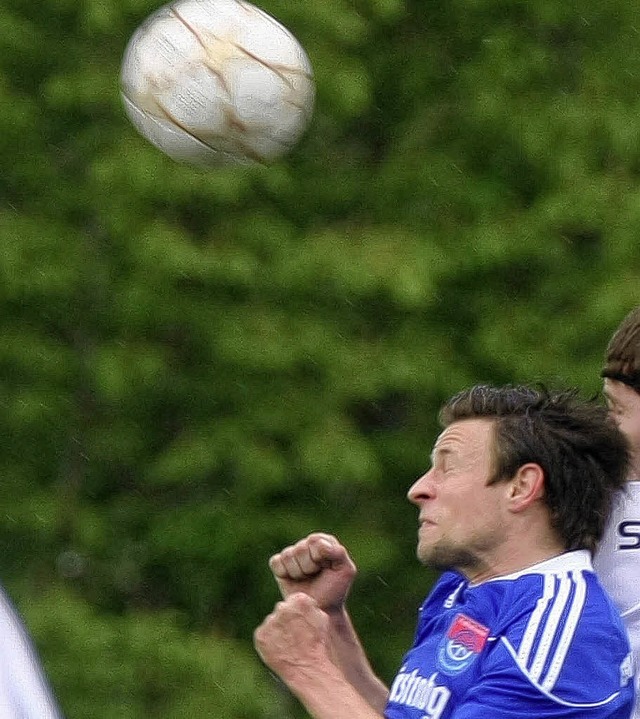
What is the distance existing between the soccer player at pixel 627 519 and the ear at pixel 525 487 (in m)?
0.27

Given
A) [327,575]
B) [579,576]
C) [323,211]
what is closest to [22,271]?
[323,211]

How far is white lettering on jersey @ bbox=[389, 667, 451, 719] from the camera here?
10.5 feet

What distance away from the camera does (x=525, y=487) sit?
333 centimetres

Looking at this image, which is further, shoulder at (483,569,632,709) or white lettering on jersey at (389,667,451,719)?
white lettering on jersey at (389,667,451,719)

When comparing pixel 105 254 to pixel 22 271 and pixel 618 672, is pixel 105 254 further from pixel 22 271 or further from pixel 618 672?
pixel 618 672

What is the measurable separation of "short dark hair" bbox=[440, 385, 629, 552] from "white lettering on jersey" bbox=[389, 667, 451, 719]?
0.37m

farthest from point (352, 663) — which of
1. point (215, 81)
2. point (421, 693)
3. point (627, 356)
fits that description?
point (215, 81)

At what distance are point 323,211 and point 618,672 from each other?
5201 millimetres

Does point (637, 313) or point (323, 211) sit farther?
point (323, 211)

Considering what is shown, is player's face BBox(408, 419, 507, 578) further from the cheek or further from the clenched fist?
the cheek

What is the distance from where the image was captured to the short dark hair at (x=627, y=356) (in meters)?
3.65

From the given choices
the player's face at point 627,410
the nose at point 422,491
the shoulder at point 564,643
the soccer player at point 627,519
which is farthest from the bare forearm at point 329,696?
the player's face at point 627,410

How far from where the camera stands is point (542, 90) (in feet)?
26.8

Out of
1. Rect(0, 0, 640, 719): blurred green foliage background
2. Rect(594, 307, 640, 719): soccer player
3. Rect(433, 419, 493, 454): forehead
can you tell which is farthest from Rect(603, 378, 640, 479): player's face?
Rect(0, 0, 640, 719): blurred green foliage background
